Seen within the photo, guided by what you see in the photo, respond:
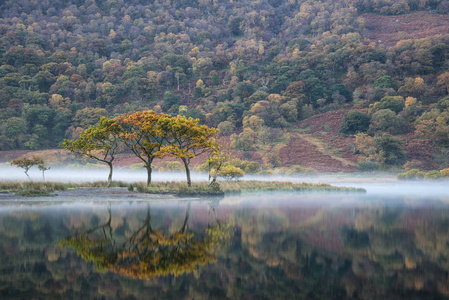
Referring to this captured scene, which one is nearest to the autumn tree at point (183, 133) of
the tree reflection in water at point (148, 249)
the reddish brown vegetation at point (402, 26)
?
the tree reflection in water at point (148, 249)

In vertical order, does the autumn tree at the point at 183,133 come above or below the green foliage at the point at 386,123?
below

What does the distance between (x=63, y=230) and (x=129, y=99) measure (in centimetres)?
11506

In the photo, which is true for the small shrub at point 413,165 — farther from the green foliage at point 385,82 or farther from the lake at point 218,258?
the lake at point 218,258

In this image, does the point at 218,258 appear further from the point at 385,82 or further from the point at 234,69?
the point at 234,69

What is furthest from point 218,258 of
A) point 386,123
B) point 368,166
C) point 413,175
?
point 386,123

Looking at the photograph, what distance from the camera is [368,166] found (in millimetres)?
80500

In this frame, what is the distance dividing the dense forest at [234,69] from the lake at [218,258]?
71144mm

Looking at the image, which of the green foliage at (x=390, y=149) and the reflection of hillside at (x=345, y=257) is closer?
the reflection of hillside at (x=345, y=257)

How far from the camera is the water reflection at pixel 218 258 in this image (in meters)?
8.08

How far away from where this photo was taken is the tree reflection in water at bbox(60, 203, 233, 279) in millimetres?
9562

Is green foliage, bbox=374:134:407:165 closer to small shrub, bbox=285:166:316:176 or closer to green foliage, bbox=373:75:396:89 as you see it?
small shrub, bbox=285:166:316:176

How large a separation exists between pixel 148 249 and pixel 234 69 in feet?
423

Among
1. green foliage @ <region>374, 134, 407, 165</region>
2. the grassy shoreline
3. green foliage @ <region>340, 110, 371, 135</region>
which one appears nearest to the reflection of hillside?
the grassy shoreline

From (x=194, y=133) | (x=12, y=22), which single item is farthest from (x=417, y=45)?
(x=12, y=22)
